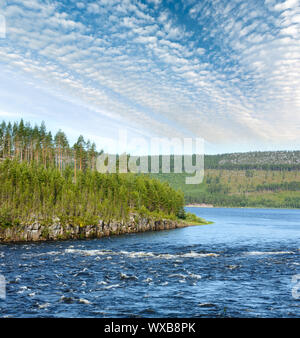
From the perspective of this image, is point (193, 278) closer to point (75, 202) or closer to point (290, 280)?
point (290, 280)

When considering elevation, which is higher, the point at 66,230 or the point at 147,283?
the point at 147,283

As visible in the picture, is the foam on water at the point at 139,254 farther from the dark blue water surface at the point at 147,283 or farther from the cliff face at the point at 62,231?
the cliff face at the point at 62,231

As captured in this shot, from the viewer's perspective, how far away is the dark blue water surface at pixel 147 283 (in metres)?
31.3

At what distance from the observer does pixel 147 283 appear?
41750mm

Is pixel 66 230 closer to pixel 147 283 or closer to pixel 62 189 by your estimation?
pixel 62 189

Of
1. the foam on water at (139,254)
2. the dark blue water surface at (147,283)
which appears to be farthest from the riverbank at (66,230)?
the foam on water at (139,254)

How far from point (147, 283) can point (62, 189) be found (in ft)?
231

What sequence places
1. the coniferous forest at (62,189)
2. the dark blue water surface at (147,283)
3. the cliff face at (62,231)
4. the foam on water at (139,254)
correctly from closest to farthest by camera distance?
the dark blue water surface at (147,283)
the foam on water at (139,254)
the cliff face at (62,231)
the coniferous forest at (62,189)

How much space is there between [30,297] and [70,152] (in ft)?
448

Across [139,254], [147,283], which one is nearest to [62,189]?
[139,254]

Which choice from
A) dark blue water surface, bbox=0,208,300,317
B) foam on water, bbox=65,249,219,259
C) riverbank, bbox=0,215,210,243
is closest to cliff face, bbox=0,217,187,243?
riverbank, bbox=0,215,210,243

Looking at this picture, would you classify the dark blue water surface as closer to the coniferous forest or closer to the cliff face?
the cliff face

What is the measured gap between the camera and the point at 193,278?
44531 millimetres
